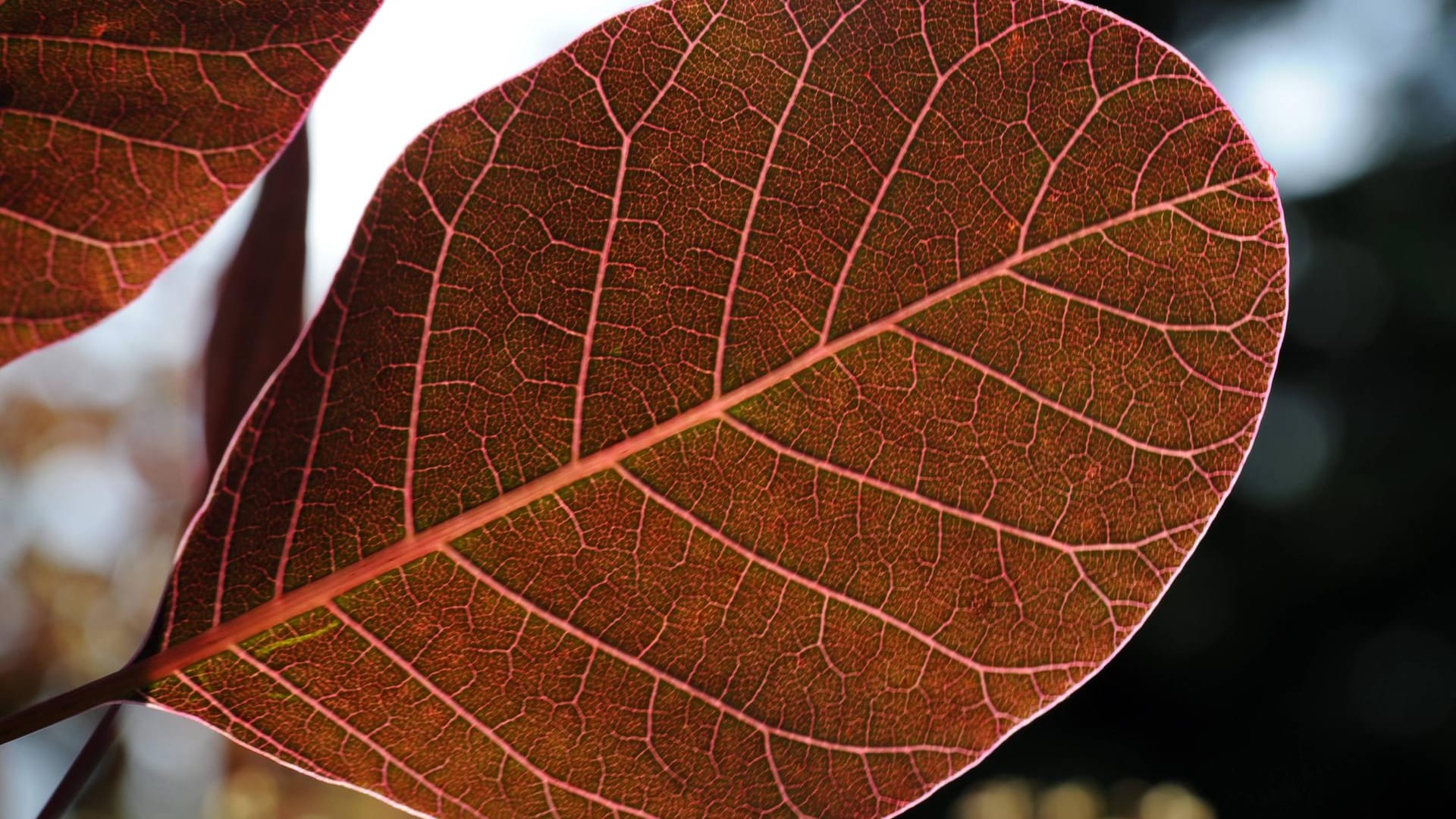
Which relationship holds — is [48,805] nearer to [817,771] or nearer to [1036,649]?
[817,771]

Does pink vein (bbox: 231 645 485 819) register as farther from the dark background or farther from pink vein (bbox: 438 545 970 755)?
the dark background

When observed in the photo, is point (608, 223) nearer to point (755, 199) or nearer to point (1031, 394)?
point (755, 199)

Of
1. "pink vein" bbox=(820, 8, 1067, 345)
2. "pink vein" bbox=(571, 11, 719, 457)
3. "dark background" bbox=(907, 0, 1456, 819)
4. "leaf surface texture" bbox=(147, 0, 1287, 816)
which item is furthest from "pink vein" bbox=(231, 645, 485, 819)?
"dark background" bbox=(907, 0, 1456, 819)

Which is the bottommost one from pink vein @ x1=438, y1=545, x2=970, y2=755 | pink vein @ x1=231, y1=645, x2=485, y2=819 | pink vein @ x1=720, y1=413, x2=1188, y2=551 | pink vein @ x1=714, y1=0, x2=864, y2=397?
pink vein @ x1=231, y1=645, x2=485, y2=819

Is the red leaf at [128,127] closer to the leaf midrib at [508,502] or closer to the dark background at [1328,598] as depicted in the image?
the leaf midrib at [508,502]

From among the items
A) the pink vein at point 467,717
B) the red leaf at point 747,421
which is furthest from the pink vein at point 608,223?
the pink vein at point 467,717

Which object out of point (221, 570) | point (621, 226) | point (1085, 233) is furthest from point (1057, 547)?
point (221, 570)
